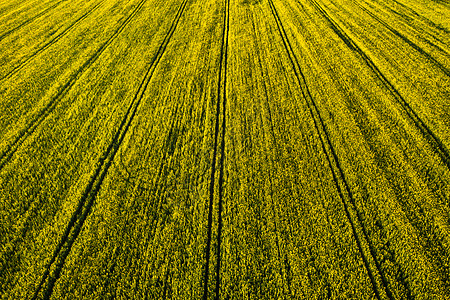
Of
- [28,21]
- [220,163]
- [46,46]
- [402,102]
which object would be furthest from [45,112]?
[402,102]

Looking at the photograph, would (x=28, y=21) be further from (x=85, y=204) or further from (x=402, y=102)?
(x=402, y=102)

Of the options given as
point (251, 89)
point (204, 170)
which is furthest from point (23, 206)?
point (251, 89)

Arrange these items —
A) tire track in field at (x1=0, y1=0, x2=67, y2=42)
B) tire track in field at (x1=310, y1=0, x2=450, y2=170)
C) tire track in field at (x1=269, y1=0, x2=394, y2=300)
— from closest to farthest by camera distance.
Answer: tire track in field at (x1=269, y1=0, x2=394, y2=300) → tire track in field at (x1=310, y1=0, x2=450, y2=170) → tire track in field at (x1=0, y1=0, x2=67, y2=42)

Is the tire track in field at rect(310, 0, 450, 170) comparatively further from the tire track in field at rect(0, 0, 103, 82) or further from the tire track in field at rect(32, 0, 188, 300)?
the tire track in field at rect(0, 0, 103, 82)

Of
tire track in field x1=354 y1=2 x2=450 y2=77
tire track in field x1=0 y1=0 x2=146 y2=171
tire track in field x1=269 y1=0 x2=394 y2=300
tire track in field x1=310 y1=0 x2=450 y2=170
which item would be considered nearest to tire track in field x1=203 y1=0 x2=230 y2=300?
tire track in field x1=269 y1=0 x2=394 y2=300

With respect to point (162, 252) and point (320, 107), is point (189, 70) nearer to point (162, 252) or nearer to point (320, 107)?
point (320, 107)

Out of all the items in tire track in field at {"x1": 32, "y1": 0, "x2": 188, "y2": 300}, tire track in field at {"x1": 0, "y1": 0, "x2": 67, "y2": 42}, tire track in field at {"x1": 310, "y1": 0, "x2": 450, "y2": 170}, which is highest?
tire track in field at {"x1": 0, "y1": 0, "x2": 67, "y2": 42}
